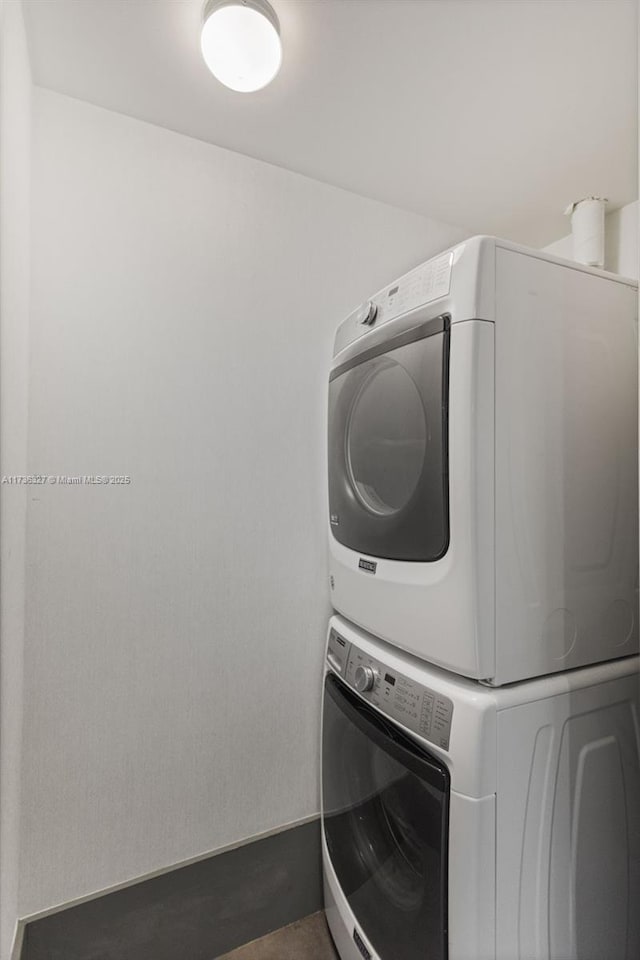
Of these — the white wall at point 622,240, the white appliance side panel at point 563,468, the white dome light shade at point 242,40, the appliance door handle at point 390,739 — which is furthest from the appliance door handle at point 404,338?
the white wall at point 622,240

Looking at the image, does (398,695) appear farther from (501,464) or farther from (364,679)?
(501,464)

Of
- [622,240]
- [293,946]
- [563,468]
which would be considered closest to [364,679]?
[563,468]

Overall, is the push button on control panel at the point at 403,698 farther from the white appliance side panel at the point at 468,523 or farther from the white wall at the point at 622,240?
the white wall at the point at 622,240

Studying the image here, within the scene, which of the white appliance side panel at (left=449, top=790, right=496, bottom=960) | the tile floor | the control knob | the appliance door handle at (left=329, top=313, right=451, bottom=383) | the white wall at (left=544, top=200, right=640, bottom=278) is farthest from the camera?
the white wall at (left=544, top=200, right=640, bottom=278)

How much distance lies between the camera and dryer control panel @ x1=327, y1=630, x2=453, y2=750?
1057 mm

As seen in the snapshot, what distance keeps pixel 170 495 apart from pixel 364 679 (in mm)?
773

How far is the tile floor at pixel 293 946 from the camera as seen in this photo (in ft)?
5.02

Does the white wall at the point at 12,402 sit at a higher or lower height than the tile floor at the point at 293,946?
higher

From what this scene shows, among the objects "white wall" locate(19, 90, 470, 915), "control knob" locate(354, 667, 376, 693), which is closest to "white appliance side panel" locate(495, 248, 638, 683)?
"control knob" locate(354, 667, 376, 693)

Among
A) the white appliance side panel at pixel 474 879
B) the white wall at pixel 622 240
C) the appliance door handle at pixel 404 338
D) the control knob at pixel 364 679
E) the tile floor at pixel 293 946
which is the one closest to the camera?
the white appliance side panel at pixel 474 879

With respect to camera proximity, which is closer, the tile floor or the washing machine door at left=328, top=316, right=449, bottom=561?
the washing machine door at left=328, top=316, right=449, bottom=561

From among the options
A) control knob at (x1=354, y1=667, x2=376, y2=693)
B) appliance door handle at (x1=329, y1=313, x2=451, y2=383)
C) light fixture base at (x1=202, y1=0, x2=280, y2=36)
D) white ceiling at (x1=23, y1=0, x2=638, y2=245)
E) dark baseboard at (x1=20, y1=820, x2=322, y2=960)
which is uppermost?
white ceiling at (x1=23, y1=0, x2=638, y2=245)

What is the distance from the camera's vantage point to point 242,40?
1.11 m

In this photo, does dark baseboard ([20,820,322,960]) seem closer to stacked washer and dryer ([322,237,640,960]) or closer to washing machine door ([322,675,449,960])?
washing machine door ([322,675,449,960])
